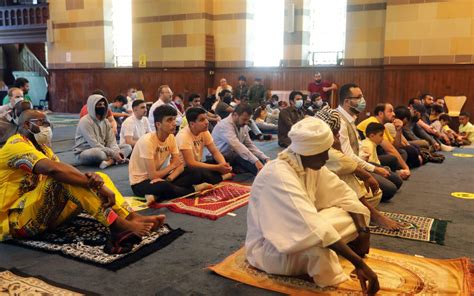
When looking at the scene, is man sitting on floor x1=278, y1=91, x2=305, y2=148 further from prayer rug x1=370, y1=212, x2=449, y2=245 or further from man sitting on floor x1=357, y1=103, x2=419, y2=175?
prayer rug x1=370, y1=212, x2=449, y2=245

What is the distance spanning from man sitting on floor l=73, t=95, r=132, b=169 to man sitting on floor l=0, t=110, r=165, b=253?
2.44m

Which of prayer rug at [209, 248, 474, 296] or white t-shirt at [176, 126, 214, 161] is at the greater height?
white t-shirt at [176, 126, 214, 161]

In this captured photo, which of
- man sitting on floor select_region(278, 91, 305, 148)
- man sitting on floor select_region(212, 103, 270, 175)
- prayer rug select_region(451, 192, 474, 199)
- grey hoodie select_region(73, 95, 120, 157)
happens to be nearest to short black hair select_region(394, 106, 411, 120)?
prayer rug select_region(451, 192, 474, 199)

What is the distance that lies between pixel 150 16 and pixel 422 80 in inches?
285

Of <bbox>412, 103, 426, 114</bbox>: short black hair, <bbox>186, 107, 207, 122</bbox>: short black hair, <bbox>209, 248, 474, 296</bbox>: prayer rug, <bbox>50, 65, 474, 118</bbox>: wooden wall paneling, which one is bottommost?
<bbox>209, 248, 474, 296</bbox>: prayer rug

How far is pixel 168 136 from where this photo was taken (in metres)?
3.98

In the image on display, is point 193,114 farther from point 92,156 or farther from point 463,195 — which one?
point 463,195

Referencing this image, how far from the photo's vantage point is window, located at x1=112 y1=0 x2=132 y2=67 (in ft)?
43.5

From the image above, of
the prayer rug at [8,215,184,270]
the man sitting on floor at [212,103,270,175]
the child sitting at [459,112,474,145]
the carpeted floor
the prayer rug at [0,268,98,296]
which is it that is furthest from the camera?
the child sitting at [459,112,474,145]

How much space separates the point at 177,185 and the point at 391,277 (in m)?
2.20

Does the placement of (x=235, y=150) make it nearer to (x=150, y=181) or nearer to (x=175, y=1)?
(x=150, y=181)

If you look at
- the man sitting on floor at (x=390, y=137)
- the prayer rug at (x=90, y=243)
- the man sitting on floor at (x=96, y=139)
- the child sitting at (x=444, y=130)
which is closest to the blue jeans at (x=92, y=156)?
the man sitting on floor at (x=96, y=139)

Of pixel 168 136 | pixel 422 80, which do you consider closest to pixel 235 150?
pixel 168 136

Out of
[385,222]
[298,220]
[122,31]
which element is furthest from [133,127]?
[122,31]
